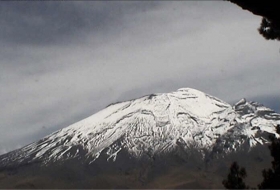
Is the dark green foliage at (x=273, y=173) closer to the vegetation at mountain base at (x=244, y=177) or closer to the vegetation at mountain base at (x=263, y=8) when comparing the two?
the vegetation at mountain base at (x=244, y=177)

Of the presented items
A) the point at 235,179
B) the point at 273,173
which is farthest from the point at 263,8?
the point at 273,173

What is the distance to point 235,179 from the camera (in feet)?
55.1

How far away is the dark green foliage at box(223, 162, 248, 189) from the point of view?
16672mm

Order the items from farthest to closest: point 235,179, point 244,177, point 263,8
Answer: point 244,177, point 235,179, point 263,8

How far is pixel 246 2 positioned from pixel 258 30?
6281 mm

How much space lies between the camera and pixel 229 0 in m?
6.53

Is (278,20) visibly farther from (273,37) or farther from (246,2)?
(273,37)

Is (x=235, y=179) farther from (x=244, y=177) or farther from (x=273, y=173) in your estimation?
(x=273, y=173)

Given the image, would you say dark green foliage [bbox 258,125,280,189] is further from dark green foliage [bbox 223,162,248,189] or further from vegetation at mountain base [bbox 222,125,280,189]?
dark green foliage [bbox 223,162,248,189]

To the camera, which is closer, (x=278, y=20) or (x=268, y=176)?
(x=278, y=20)

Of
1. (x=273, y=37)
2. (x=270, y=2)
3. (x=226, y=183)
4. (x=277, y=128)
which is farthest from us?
(x=277, y=128)

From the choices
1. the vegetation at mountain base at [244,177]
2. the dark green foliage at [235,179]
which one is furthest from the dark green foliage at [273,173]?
the dark green foliage at [235,179]

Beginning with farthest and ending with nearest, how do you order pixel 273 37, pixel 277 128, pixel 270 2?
pixel 277 128 → pixel 273 37 → pixel 270 2

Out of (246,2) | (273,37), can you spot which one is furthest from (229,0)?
(273,37)
